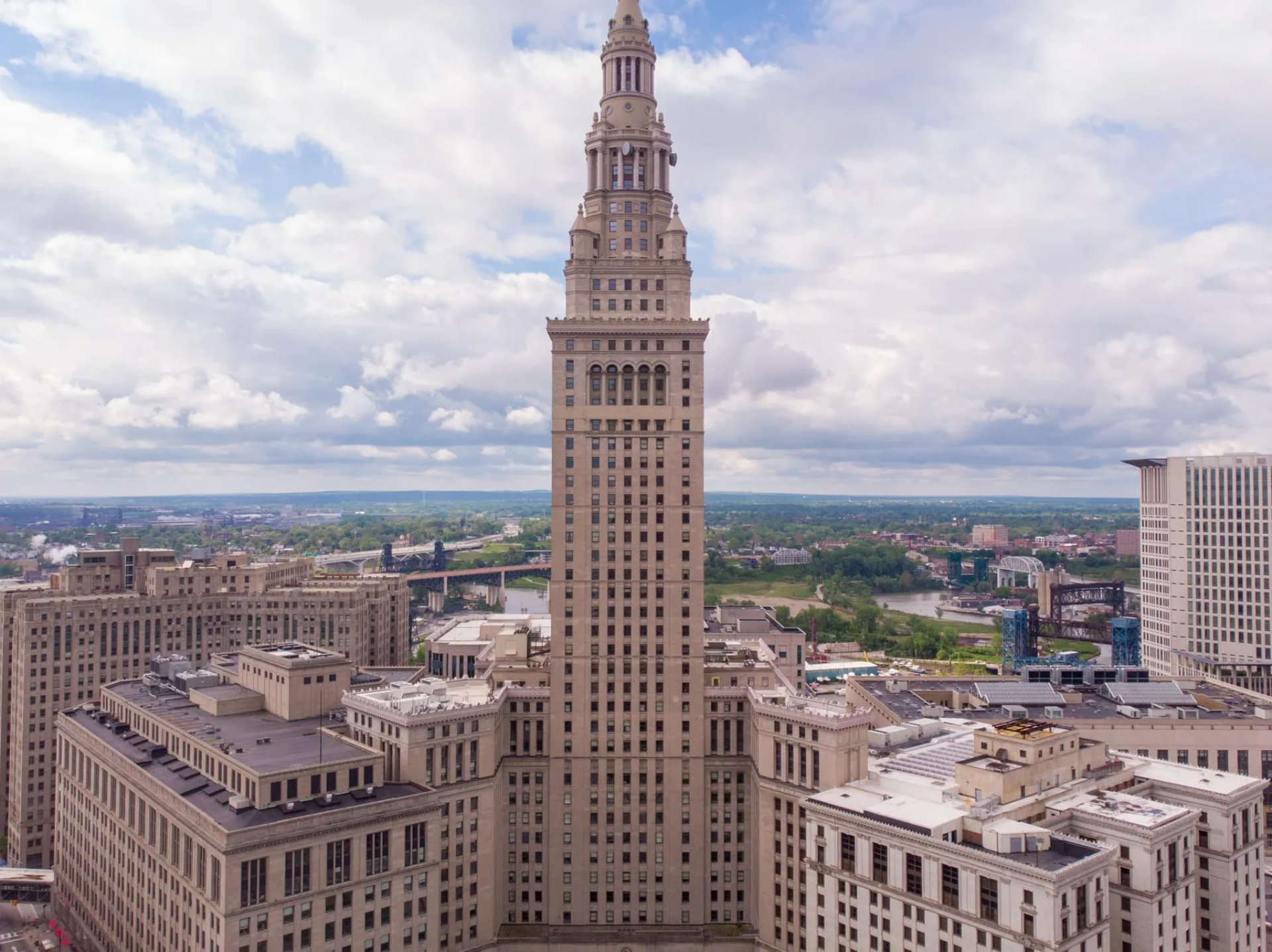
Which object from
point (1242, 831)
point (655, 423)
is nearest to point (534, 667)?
point (655, 423)

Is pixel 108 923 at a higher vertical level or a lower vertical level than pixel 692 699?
lower

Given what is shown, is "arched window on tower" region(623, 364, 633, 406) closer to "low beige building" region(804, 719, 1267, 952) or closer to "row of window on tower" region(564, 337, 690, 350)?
"row of window on tower" region(564, 337, 690, 350)

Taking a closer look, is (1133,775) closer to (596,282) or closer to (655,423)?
(655,423)

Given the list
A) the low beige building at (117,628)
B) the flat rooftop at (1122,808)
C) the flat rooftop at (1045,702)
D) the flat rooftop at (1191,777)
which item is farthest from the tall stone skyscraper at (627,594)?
the low beige building at (117,628)

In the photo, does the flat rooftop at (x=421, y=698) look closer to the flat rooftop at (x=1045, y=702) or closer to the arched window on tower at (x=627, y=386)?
the arched window on tower at (x=627, y=386)

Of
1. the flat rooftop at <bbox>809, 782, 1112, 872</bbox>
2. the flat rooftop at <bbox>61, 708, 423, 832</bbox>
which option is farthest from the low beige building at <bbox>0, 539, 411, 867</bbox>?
the flat rooftop at <bbox>809, 782, 1112, 872</bbox>

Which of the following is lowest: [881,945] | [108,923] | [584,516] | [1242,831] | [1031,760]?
[108,923]
